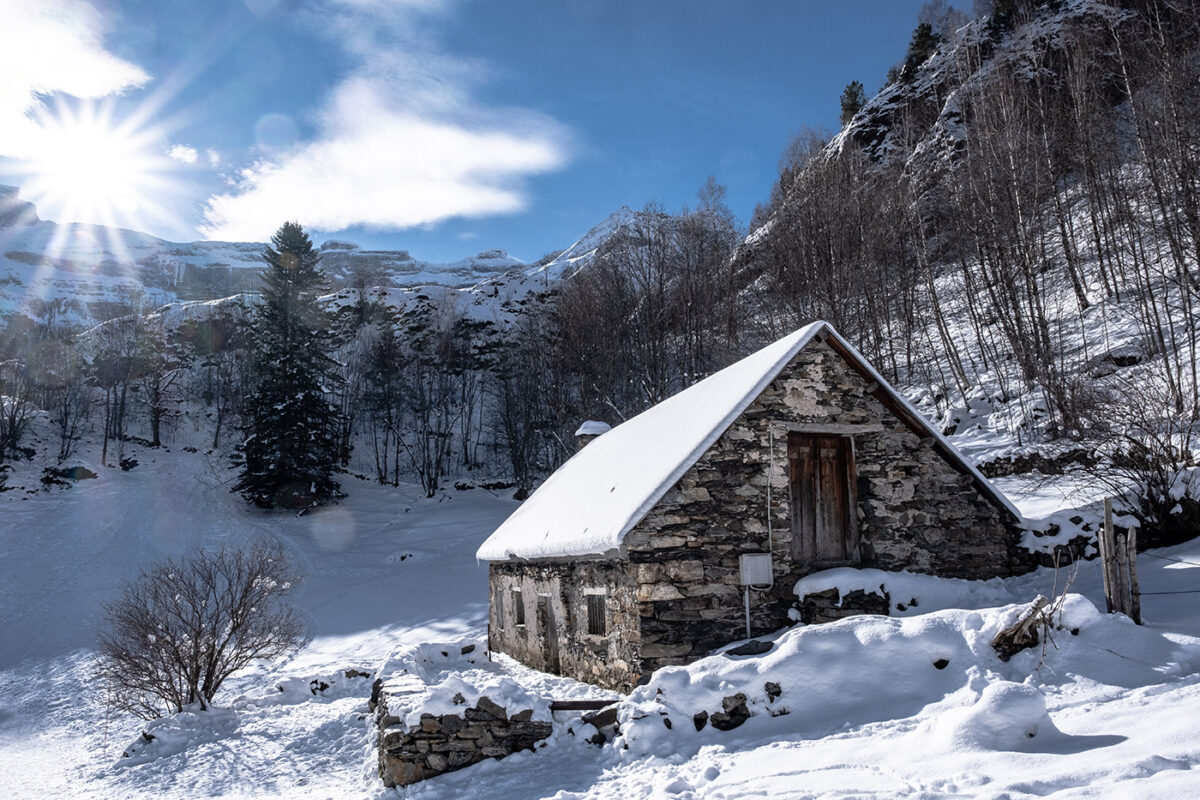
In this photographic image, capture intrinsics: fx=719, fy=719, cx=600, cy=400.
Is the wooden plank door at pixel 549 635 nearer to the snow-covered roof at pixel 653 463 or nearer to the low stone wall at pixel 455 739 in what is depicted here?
the snow-covered roof at pixel 653 463

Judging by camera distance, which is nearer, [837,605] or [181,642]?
[837,605]

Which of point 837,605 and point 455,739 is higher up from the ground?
point 837,605

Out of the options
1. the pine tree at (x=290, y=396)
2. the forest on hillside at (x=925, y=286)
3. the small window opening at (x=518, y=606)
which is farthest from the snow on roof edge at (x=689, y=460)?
the pine tree at (x=290, y=396)

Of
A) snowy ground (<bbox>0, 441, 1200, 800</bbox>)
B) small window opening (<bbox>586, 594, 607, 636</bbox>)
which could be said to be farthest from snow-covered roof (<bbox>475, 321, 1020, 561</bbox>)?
snowy ground (<bbox>0, 441, 1200, 800</bbox>)

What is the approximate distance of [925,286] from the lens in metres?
27.0

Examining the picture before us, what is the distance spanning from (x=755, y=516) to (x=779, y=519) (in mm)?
344

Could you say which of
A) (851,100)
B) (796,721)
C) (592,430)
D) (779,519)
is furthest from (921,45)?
(796,721)

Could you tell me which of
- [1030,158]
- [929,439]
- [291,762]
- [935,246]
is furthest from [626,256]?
[291,762]

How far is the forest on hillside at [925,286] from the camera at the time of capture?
1738 centimetres

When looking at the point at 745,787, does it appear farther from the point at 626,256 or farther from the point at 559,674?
the point at 626,256

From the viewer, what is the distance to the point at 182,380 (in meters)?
45.7

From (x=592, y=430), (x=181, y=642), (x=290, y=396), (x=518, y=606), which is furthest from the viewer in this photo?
(x=290, y=396)

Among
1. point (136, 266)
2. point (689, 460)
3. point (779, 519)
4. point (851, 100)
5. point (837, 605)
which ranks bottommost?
point (837, 605)

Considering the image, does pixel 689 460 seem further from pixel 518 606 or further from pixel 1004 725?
pixel 518 606
